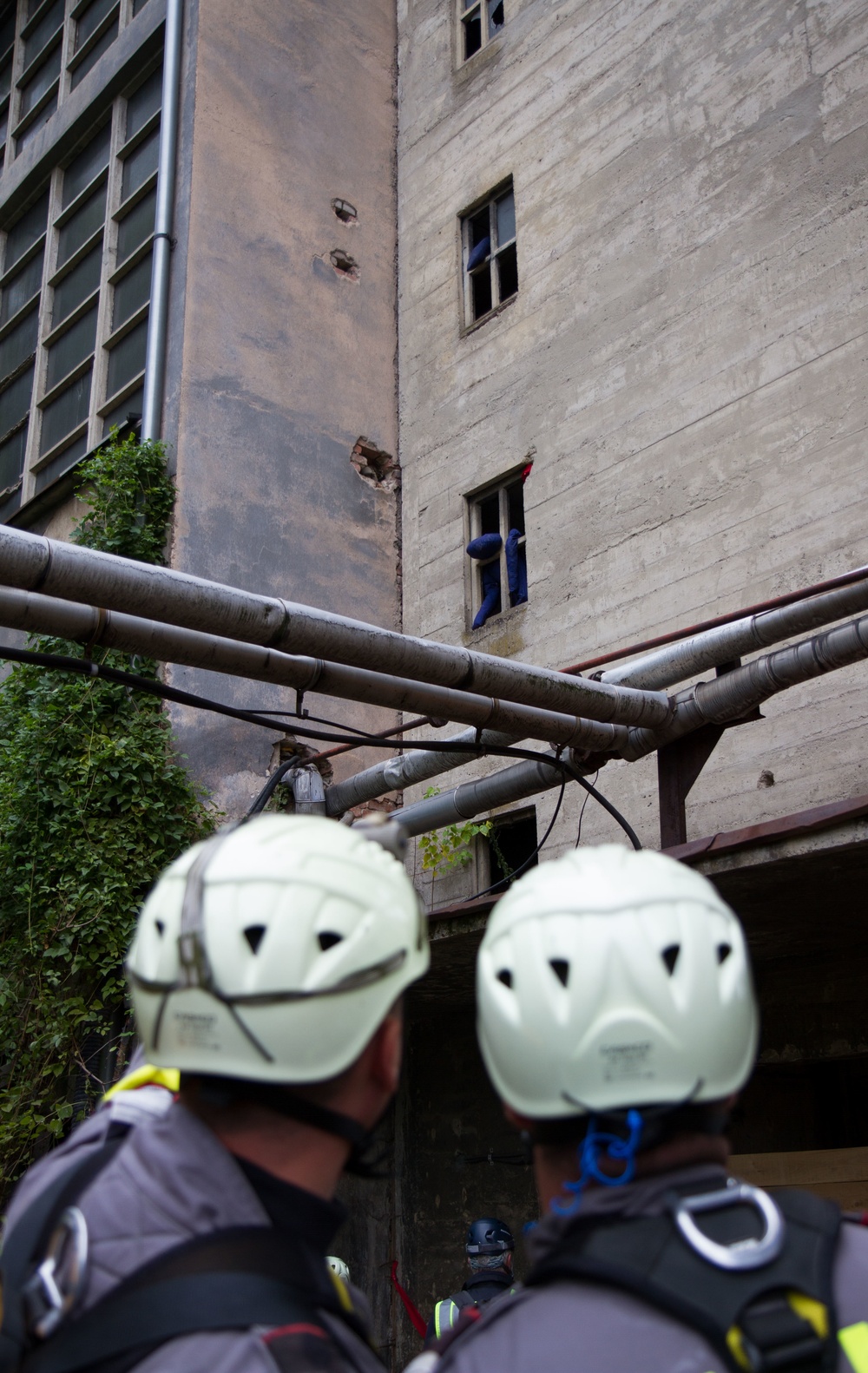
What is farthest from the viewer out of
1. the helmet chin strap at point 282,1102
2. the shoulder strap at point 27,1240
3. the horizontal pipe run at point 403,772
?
the horizontal pipe run at point 403,772

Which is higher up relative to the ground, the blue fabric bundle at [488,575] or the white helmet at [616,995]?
the blue fabric bundle at [488,575]

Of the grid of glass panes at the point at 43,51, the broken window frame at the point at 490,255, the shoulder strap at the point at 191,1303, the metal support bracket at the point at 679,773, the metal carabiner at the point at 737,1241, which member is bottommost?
the shoulder strap at the point at 191,1303

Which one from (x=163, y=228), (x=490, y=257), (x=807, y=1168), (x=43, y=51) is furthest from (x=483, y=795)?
(x=43, y=51)

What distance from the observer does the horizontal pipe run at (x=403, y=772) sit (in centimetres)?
707

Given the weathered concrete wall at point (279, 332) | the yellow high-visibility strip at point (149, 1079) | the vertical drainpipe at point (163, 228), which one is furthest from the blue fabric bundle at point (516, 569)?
the yellow high-visibility strip at point (149, 1079)

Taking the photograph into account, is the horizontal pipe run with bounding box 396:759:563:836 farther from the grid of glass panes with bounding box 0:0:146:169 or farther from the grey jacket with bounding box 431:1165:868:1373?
the grid of glass panes with bounding box 0:0:146:169

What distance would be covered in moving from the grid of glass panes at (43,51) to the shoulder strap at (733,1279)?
16488 millimetres

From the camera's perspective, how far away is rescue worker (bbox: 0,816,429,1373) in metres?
1.52

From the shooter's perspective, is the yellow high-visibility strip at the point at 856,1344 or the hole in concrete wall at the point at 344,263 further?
the hole in concrete wall at the point at 344,263

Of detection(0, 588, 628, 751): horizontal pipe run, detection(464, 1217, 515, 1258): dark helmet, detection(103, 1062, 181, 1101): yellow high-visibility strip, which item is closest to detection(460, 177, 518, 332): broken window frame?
detection(0, 588, 628, 751): horizontal pipe run

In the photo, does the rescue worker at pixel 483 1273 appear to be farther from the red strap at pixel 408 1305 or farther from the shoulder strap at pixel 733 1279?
the shoulder strap at pixel 733 1279

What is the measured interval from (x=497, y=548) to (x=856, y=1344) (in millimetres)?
10670

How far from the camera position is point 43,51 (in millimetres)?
16875

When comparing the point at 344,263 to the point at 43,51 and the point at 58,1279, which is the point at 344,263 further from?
the point at 58,1279
